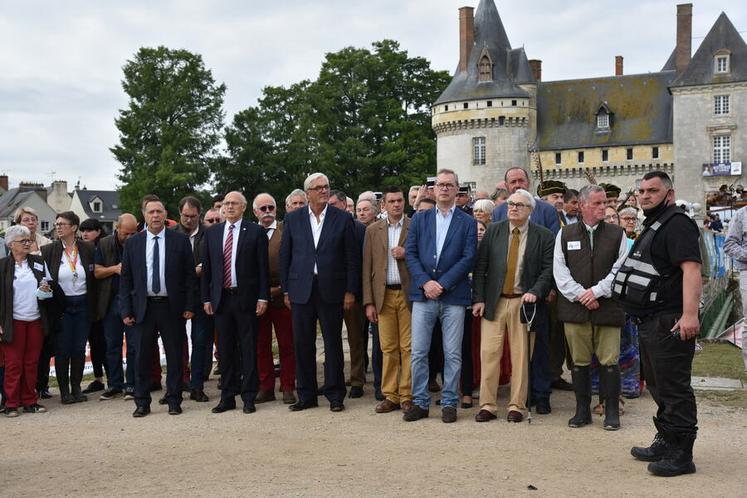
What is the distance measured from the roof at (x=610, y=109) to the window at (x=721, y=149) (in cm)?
350

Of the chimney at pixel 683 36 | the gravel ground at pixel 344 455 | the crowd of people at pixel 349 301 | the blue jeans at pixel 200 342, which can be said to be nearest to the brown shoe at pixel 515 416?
the crowd of people at pixel 349 301

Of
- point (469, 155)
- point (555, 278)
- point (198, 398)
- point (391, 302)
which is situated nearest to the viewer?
point (555, 278)

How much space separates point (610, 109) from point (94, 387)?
183 ft

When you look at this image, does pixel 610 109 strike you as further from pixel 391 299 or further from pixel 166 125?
pixel 391 299

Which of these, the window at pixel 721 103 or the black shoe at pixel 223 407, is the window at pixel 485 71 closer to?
the window at pixel 721 103

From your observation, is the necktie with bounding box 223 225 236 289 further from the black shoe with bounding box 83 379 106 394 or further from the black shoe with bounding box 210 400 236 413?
the black shoe with bounding box 83 379 106 394

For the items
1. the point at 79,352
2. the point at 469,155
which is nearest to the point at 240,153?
the point at 469,155

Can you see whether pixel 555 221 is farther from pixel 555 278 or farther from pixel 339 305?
pixel 339 305

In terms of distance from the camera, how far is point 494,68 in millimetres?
58812

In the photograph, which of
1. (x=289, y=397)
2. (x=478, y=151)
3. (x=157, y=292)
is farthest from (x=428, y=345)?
(x=478, y=151)

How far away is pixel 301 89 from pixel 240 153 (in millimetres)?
6052

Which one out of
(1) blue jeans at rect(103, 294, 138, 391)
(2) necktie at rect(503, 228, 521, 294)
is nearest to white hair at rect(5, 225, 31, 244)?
(1) blue jeans at rect(103, 294, 138, 391)

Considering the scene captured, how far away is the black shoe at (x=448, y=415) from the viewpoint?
729cm

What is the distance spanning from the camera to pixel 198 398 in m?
8.68
